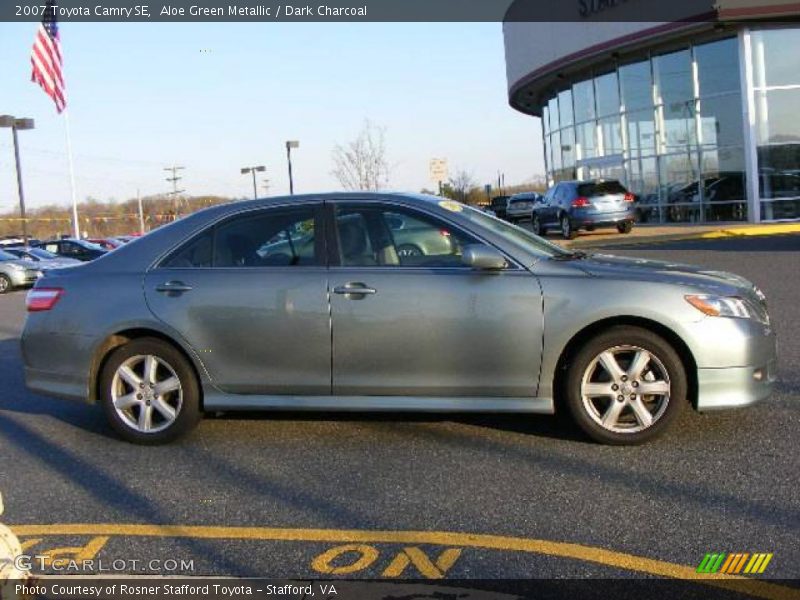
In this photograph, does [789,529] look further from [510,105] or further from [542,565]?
[510,105]

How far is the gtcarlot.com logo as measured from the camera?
329 centimetres

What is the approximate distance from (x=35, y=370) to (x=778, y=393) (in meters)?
5.22

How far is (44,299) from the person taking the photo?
5496mm

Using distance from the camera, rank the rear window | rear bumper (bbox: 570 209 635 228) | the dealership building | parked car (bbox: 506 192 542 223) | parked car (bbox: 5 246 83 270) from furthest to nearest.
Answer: parked car (bbox: 506 192 542 223), parked car (bbox: 5 246 83 270), the dealership building, the rear window, rear bumper (bbox: 570 209 635 228)

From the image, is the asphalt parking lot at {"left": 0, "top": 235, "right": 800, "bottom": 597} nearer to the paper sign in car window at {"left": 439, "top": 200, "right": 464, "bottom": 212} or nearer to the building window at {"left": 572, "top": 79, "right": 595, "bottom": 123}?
the paper sign in car window at {"left": 439, "top": 200, "right": 464, "bottom": 212}

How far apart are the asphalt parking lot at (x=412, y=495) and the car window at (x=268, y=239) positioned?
1.19m

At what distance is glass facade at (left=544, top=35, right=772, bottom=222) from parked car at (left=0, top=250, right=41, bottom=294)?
745 inches

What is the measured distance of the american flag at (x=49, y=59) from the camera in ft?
86.8

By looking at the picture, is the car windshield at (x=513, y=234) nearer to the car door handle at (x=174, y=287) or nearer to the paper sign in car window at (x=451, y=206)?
the paper sign in car window at (x=451, y=206)

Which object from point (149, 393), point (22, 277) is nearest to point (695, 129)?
point (22, 277)

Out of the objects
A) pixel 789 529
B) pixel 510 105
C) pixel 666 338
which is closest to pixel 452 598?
pixel 789 529

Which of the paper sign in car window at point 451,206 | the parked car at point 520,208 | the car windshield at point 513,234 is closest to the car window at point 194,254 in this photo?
the paper sign in car window at point 451,206

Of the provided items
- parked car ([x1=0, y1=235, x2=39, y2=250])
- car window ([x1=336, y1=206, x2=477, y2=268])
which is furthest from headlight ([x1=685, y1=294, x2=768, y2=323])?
parked car ([x1=0, y1=235, x2=39, y2=250])

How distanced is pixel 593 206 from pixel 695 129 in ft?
16.7
